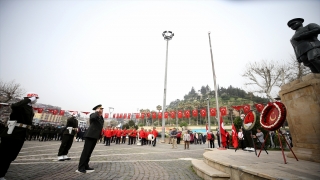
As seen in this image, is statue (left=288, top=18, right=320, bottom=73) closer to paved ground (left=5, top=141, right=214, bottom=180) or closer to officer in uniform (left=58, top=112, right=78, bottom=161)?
paved ground (left=5, top=141, right=214, bottom=180)

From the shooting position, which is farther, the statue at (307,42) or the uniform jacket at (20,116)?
the statue at (307,42)

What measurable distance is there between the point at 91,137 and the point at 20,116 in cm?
197

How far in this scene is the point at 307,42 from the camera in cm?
493

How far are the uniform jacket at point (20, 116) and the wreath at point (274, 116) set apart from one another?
277 inches

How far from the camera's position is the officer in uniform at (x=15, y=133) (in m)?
3.62

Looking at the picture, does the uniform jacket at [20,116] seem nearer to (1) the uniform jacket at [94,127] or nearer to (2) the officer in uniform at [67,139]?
(1) the uniform jacket at [94,127]

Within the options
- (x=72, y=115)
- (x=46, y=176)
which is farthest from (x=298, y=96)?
(x=72, y=115)

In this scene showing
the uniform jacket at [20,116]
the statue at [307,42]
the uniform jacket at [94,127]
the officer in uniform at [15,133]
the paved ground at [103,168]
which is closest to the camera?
the officer in uniform at [15,133]

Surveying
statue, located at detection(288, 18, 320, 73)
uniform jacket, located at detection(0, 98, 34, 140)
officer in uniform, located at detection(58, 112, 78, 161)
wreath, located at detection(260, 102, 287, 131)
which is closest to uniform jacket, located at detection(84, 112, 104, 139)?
uniform jacket, located at detection(0, 98, 34, 140)

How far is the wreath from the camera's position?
4.24 metres

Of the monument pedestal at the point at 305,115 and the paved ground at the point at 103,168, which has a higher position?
the monument pedestal at the point at 305,115

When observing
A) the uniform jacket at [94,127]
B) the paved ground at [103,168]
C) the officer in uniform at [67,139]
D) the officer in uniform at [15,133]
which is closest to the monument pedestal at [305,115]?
the paved ground at [103,168]

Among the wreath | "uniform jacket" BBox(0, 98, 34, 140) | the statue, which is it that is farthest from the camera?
the statue

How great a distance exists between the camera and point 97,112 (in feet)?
17.6
